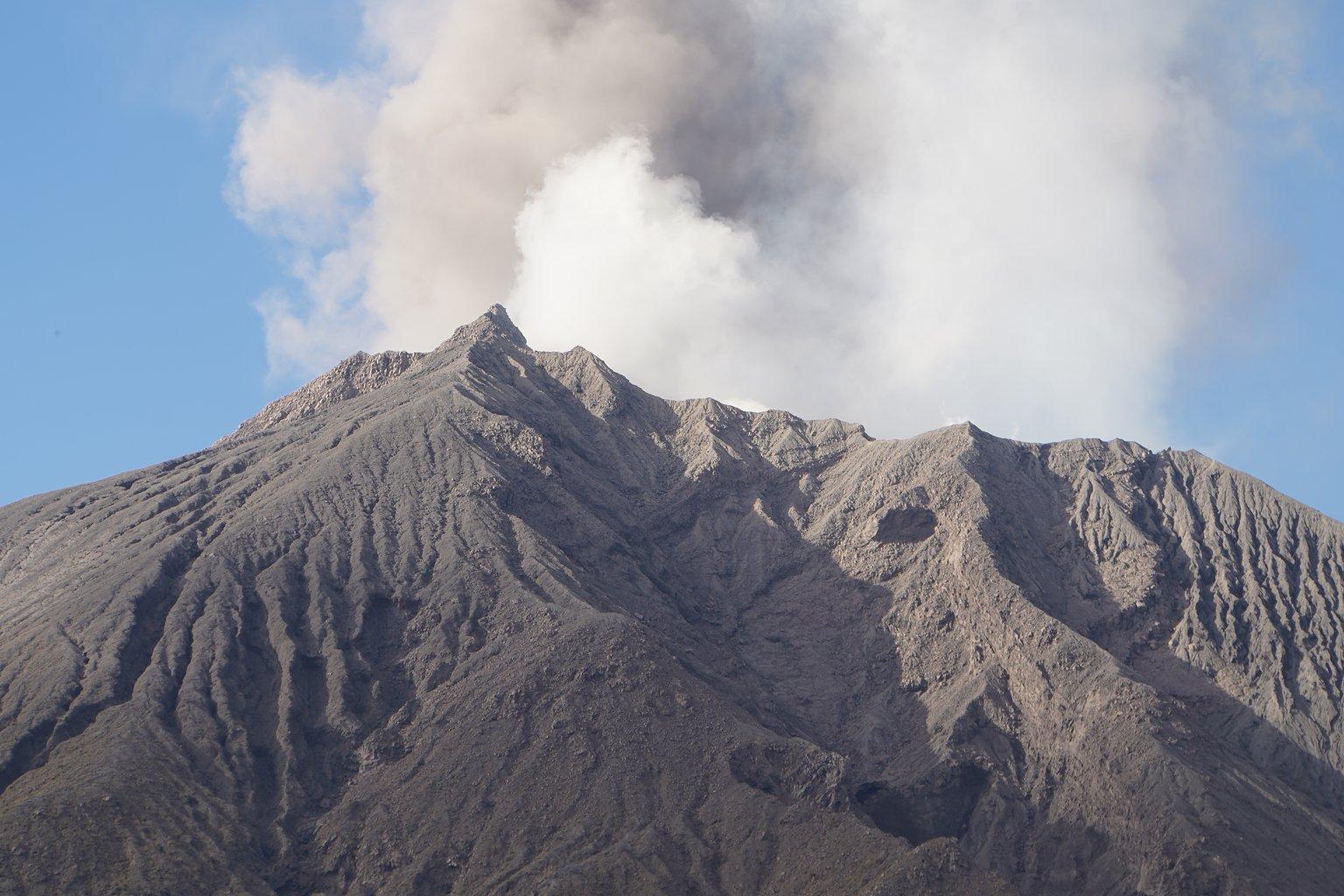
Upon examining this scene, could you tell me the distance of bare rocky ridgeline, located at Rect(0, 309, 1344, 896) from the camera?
101312 mm

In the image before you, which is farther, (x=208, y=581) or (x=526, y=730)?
(x=208, y=581)

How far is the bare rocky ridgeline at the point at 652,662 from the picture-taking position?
101312mm

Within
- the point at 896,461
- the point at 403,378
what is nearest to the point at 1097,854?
the point at 896,461

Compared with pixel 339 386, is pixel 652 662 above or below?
below

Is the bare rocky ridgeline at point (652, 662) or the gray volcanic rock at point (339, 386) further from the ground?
the gray volcanic rock at point (339, 386)

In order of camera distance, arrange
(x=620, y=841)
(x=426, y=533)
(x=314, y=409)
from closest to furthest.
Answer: (x=620, y=841) → (x=426, y=533) → (x=314, y=409)

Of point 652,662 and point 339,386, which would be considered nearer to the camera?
point 652,662

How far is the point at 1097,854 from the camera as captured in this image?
4350 inches

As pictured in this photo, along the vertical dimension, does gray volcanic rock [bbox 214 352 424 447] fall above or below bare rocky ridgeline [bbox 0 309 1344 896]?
above

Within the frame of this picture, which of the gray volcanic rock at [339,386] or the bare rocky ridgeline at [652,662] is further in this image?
the gray volcanic rock at [339,386]

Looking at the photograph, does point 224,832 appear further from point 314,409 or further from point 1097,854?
point 314,409

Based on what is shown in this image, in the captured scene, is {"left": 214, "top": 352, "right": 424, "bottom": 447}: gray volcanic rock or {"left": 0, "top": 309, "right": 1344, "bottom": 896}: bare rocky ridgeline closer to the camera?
{"left": 0, "top": 309, "right": 1344, "bottom": 896}: bare rocky ridgeline

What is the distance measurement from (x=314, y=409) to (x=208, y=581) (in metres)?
45.7

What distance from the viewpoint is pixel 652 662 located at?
115m
